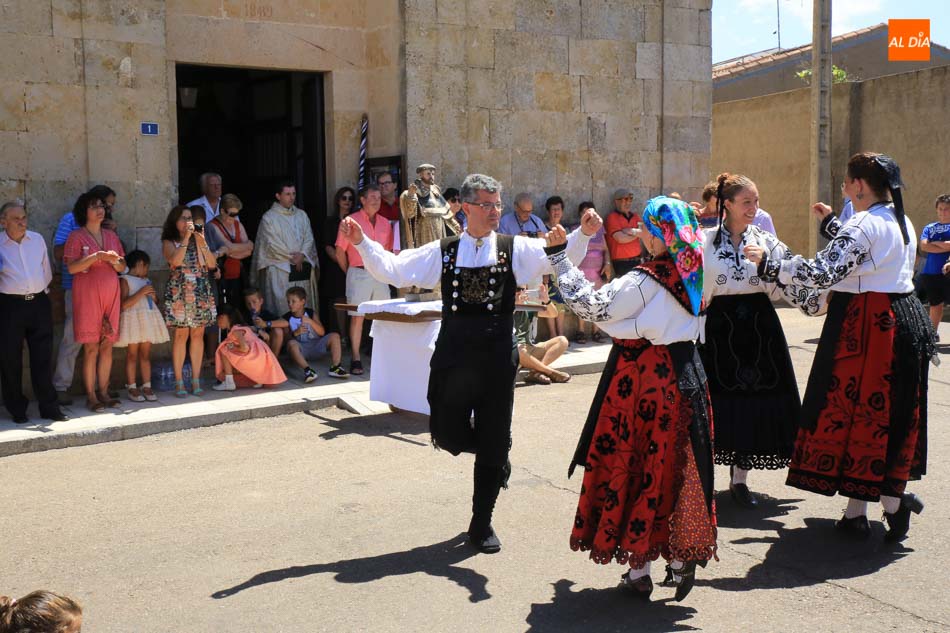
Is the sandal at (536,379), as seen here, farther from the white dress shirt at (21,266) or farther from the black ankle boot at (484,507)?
the black ankle boot at (484,507)

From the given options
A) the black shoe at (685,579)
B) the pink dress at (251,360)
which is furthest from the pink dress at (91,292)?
the black shoe at (685,579)

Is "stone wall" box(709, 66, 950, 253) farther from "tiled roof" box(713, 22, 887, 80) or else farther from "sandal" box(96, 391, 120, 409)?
"sandal" box(96, 391, 120, 409)

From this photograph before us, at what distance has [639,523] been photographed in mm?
4457

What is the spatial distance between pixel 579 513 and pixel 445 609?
0.69 metres

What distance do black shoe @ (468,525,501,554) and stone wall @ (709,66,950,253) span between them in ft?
46.2

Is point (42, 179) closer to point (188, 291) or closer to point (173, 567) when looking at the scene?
point (188, 291)

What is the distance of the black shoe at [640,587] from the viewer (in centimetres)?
457

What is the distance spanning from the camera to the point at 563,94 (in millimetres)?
11914

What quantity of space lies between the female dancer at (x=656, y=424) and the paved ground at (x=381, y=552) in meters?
0.31

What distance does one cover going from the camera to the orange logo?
23.6 metres

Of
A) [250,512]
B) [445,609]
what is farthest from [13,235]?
[445,609]

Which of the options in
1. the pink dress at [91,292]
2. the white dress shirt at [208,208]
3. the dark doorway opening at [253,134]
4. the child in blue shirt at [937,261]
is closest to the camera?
the pink dress at [91,292]

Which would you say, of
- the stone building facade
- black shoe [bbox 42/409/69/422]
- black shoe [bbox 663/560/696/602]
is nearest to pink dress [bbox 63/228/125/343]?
black shoe [bbox 42/409/69/422]

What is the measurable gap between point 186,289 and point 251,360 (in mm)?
808
